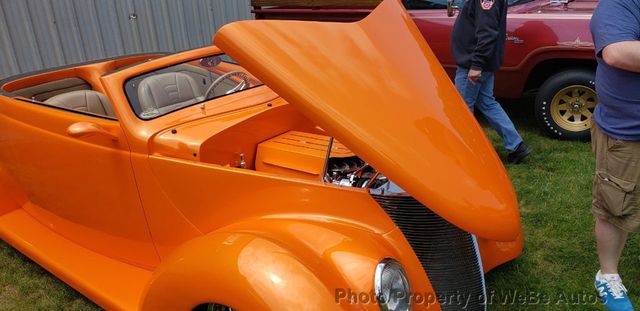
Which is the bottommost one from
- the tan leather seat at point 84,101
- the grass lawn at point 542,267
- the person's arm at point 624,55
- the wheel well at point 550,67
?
the grass lawn at point 542,267

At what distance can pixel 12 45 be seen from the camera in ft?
18.0

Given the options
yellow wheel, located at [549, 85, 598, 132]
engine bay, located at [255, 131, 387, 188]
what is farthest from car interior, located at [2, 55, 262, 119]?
yellow wheel, located at [549, 85, 598, 132]

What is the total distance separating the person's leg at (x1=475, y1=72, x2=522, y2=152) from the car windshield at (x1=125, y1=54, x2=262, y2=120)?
7.61ft

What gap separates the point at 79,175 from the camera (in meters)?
2.57

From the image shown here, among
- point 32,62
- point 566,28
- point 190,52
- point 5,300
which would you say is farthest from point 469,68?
point 32,62

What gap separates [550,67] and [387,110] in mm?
4000

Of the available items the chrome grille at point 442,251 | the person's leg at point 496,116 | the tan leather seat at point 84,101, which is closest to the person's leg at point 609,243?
the chrome grille at point 442,251

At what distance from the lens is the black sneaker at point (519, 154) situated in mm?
4289

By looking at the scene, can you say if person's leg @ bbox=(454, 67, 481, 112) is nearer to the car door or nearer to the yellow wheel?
the yellow wheel

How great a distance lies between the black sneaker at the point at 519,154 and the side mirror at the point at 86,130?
3411 mm

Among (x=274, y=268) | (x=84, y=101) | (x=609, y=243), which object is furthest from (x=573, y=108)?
(x=84, y=101)

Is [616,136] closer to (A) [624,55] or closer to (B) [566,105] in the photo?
(A) [624,55]

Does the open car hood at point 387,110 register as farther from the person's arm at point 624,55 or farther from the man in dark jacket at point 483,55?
the man in dark jacket at point 483,55

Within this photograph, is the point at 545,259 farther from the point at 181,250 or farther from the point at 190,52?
the point at 190,52
